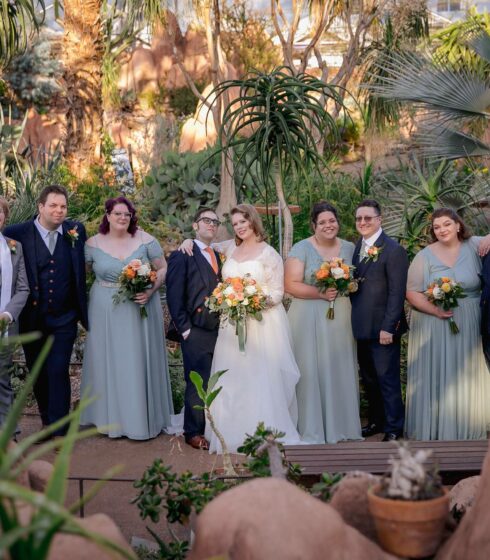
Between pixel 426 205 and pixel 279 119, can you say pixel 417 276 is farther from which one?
pixel 426 205

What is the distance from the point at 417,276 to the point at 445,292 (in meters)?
0.36

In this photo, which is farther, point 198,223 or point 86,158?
point 86,158

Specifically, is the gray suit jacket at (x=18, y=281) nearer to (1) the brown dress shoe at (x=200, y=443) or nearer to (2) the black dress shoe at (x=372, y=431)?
(1) the brown dress shoe at (x=200, y=443)

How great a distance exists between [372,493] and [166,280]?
396 cm

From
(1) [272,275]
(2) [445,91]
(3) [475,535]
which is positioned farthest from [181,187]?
(3) [475,535]

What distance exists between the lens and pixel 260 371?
6.75m

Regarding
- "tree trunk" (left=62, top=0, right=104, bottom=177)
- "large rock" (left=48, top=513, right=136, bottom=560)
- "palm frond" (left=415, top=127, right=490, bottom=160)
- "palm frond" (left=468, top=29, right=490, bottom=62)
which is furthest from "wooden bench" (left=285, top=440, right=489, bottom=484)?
"tree trunk" (left=62, top=0, right=104, bottom=177)

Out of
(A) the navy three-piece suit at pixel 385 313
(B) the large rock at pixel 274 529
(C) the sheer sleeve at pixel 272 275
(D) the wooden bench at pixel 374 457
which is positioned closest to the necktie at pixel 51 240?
(C) the sheer sleeve at pixel 272 275

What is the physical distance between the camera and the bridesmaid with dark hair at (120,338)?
7059 millimetres

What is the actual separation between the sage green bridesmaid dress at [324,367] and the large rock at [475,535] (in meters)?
3.67

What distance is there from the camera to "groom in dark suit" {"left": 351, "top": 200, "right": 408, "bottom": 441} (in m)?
6.68

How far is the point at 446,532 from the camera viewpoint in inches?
134

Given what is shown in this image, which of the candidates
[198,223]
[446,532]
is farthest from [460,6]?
[446,532]

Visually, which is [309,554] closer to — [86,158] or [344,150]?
[86,158]
